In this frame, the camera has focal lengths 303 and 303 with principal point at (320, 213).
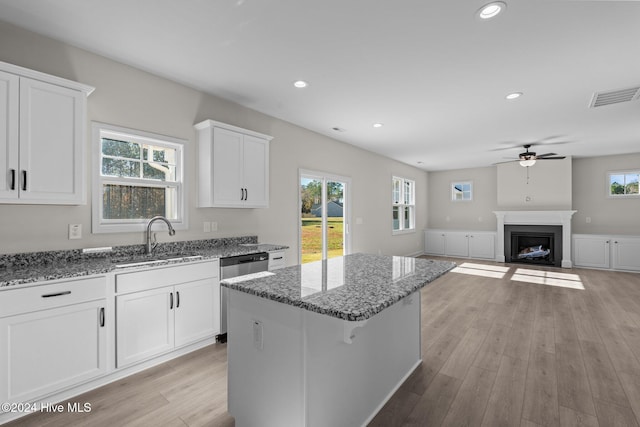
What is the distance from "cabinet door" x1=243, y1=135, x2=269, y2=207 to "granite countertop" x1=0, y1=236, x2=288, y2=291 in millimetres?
659

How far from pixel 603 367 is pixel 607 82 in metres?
2.78

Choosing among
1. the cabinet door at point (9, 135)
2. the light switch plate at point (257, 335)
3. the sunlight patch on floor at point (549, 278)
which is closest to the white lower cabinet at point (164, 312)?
the cabinet door at point (9, 135)

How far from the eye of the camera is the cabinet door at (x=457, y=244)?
8.46 meters

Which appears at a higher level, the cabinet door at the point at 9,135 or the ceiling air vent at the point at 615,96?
the ceiling air vent at the point at 615,96

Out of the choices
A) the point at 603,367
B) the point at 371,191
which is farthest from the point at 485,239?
the point at 603,367

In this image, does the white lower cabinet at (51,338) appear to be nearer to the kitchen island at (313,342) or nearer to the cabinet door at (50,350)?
the cabinet door at (50,350)

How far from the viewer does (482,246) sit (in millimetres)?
8188

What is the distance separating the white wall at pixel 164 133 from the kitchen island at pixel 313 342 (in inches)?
70.8

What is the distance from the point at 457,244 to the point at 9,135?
29.5ft

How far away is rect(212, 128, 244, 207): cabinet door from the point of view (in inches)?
130

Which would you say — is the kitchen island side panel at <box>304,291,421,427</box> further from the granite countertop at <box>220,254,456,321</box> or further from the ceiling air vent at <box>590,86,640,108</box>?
the ceiling air vent at <box>590,86,640,108</box>

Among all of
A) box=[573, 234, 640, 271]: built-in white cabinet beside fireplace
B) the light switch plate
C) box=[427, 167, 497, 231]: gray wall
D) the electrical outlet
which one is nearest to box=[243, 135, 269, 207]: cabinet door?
the electrical outlet

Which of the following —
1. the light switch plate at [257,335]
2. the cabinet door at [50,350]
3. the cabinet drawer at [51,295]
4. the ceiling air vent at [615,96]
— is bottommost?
the cabinet door at [50,350]

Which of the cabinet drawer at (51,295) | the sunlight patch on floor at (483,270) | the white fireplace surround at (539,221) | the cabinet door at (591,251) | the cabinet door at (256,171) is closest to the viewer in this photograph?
the cabinet drawer at (51,295)
